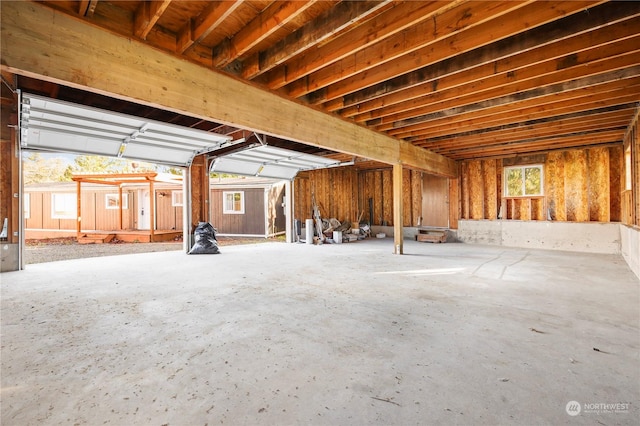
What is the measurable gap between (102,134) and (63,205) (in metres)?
12.1

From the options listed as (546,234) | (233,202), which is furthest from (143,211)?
(546,234)

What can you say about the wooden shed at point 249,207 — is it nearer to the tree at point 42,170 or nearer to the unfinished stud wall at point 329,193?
the unfinished stud wall at point 329,193

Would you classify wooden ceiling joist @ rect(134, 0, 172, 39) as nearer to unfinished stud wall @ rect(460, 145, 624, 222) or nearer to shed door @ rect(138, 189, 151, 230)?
unfinished stud wall @ rect(460, 145, 624, 222)

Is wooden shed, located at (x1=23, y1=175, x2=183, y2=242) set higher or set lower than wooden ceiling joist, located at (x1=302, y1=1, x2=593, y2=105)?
lower

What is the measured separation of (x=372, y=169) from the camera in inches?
488

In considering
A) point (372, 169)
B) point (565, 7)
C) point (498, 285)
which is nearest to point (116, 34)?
point (565, 7)

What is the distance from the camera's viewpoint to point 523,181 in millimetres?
9352

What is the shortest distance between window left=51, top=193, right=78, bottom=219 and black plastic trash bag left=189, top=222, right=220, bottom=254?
10090 mm

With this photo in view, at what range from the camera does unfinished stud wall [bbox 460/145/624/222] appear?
7930mm

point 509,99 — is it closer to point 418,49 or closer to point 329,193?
point 418,49

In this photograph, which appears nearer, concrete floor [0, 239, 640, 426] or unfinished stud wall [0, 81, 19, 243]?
concrete floor [0, 239, 640, 426]

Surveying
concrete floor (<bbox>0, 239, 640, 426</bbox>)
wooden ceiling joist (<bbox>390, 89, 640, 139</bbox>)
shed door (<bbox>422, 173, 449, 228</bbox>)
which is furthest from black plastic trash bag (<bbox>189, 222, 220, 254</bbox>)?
shed door (<bbox>422, 173, 449, 228</bbox>)

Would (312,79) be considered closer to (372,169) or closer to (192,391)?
(192,391)

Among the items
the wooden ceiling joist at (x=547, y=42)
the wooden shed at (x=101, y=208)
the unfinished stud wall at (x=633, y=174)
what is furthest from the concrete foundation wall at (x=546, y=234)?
the wooden shed at (x=101, y=208)
